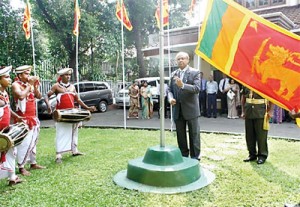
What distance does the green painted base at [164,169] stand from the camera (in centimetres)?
438

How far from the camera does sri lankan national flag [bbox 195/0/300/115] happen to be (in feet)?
12.8

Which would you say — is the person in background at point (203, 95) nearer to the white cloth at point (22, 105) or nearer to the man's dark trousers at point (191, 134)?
the man's dark trousers at point (191, 134)

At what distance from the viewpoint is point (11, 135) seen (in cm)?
430

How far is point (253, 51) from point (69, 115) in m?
3.49

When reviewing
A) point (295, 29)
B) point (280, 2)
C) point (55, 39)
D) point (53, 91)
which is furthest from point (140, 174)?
point (55, 39)

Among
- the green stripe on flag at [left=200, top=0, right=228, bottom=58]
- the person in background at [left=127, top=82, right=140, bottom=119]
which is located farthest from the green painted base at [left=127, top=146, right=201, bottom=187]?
the person in background at [left=127, top=82, right=140, bottom=119]

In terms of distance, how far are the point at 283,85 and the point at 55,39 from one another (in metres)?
17.1

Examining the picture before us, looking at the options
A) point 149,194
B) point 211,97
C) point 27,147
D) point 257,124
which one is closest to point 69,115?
Result: point 27,147

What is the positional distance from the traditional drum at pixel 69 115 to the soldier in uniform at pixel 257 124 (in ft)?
10.2

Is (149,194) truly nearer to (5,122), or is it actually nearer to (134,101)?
(5,122)

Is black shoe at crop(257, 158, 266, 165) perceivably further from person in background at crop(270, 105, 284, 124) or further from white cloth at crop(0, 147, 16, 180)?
person in background at crop(270, 105, 284, 124)

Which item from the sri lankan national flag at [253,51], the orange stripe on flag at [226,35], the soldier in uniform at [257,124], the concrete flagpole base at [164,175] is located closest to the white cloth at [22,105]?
the concrete flagpole base at [164,175]

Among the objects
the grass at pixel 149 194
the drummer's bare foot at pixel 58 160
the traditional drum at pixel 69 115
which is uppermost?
the traditional drum at pixel 69 115

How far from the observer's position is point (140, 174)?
4.53m
